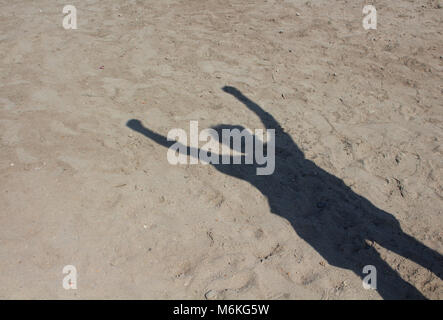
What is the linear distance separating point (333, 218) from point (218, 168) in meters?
1.24

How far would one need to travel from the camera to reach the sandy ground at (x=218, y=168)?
9.56ft

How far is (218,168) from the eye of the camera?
392cm

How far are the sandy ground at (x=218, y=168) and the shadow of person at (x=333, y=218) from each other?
16 mm

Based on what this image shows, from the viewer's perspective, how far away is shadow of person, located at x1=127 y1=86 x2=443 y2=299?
3.00 meters

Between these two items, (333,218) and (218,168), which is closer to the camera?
(333,218)

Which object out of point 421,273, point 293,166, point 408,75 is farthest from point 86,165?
point 408,75

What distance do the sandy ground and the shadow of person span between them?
2 cm

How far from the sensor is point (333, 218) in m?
3.39

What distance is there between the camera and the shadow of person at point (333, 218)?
300cm

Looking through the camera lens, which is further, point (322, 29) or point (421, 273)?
point (322, 29)

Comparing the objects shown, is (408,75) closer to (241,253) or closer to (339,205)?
(339,205)

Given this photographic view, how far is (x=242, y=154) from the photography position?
13.6ft
